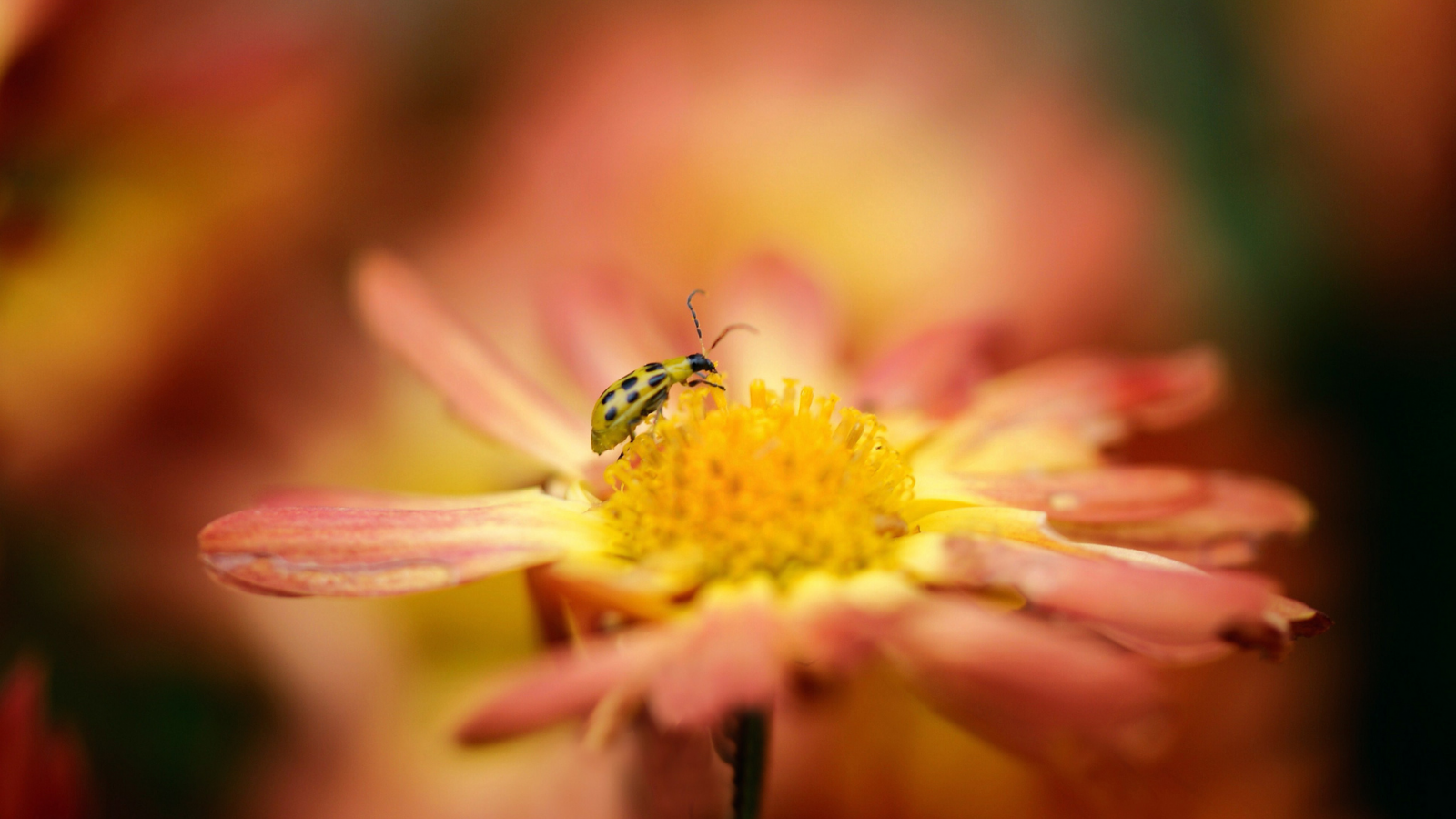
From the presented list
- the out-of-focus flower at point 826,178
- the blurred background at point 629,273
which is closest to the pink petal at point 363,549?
the blurred background at point 629,273

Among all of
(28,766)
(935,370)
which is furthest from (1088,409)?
(28,766)

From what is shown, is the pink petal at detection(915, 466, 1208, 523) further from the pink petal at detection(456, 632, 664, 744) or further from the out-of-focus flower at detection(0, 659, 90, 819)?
the out-of-focus flower at detection(0, 659, 90, 819)

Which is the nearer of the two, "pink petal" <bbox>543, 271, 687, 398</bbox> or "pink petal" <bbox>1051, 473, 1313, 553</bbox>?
"pink petal" <bbox>1051, 473, 1313, 553</bbox>

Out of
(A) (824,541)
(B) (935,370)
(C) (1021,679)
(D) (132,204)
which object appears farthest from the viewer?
(D) (132,204)

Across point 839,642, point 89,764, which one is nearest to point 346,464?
point 89,764

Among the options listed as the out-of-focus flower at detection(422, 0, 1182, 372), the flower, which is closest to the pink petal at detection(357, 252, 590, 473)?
the flower

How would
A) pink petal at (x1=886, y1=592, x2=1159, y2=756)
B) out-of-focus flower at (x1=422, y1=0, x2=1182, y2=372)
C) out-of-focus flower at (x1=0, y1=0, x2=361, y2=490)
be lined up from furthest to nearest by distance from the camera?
out-of-focus flower at (x1=422, y1=0, x2=1182, y2=372) < out-of-focus flower at (x1=0, y1=0, x2=361, y2=490) < pink petal at (x1=886, y1=592, x2=1159, y2=756)

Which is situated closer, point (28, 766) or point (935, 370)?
point (28, 766)

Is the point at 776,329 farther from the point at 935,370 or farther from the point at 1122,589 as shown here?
the point at 1122,589
